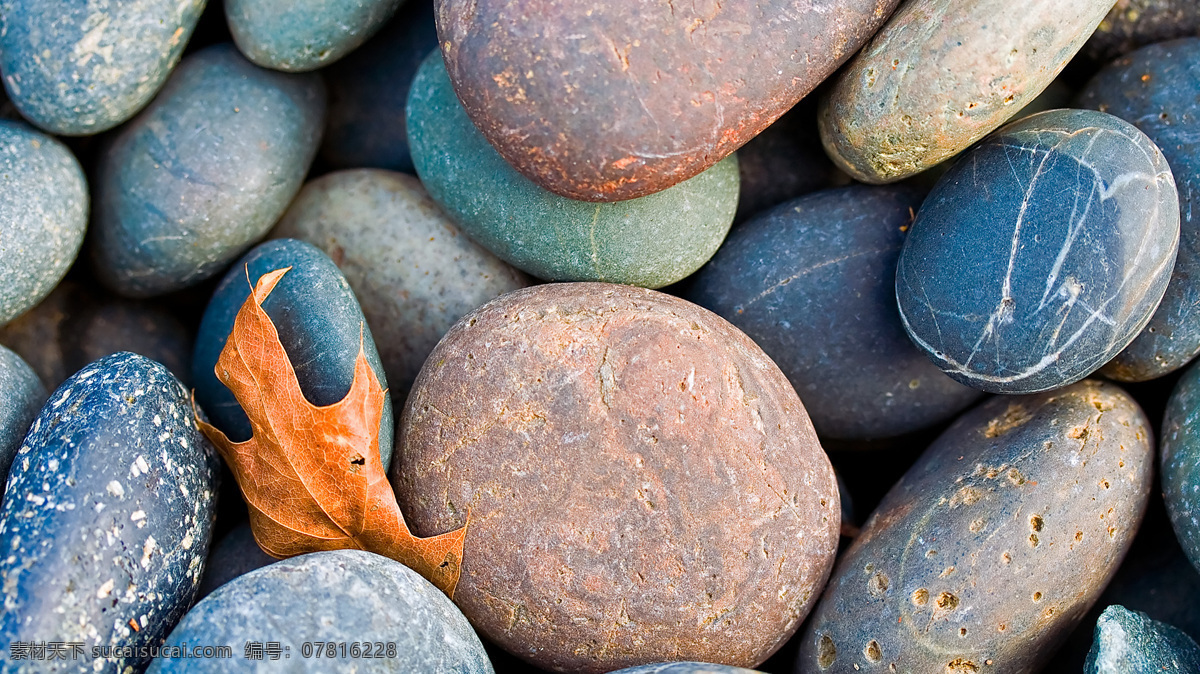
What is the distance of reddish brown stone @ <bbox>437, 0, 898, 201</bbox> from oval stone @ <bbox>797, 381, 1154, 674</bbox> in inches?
34.9

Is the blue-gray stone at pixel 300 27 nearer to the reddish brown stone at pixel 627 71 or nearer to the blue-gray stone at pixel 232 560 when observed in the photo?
the reddish brown stone at pixel 627 71

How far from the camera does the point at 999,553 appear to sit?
65.5 inches

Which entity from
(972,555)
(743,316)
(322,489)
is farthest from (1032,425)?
(322,489)

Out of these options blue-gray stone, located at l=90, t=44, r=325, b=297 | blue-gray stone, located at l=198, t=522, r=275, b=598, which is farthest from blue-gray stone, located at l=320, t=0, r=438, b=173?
blue-gray stone, located at l=198, t=522, r=275, b=598

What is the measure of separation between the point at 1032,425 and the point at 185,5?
2.03 metres

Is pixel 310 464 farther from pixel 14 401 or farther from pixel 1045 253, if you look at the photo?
pixel 1045 253

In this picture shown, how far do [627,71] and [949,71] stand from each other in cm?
61

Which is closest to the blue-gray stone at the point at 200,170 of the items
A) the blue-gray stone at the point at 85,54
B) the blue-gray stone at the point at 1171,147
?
the blue-gray stone at the point at 85,54

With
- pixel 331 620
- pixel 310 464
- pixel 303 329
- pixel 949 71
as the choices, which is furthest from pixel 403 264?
pixel 949 71

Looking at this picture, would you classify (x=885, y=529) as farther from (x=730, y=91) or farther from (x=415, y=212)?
(x=415, y=212)

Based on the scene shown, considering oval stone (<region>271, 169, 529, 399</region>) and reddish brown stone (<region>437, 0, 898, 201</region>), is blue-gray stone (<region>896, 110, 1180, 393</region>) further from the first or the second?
oval stone (<region>271, 169, 529, 399</region>)

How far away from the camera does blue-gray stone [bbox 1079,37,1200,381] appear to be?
177 centimetres

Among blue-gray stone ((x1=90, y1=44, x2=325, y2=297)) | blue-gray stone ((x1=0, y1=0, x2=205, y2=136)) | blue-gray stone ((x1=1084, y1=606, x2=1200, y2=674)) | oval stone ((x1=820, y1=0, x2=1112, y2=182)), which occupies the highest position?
oval stone ((x1=820, y1=0, x2=1112, y2=182))

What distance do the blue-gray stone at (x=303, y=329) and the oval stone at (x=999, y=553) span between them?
3.40 feet
